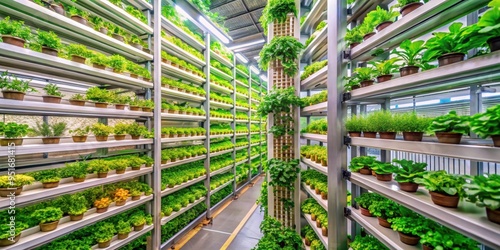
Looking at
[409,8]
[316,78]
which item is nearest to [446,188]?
[409,8]

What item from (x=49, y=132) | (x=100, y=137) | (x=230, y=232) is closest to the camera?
(x=49, y=132)

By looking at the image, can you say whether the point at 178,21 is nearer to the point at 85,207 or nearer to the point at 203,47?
the point at 203,47

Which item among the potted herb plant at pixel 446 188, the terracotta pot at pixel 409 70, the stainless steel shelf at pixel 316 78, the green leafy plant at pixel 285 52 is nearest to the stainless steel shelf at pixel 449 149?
the potted herb plant at pixel 446 188

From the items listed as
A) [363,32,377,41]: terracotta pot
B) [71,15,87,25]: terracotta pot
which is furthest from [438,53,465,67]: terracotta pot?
[71,15,87,25]: terracotta pot

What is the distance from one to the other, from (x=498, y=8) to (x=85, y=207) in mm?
3736

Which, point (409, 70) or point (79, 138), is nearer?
point (409, 70)

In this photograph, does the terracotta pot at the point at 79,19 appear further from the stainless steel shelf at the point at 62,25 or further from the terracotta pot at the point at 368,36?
the terracotta pot at the point at 368,36

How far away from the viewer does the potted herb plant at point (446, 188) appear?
1.17 m

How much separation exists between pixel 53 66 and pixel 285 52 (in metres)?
2.96

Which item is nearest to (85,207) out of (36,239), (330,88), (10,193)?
(36,239)

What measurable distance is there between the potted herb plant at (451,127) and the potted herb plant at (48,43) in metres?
3.40

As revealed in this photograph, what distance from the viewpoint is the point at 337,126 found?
7.40 feet

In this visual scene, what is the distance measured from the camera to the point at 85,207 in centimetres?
231

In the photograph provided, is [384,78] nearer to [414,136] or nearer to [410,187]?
[414,136]
